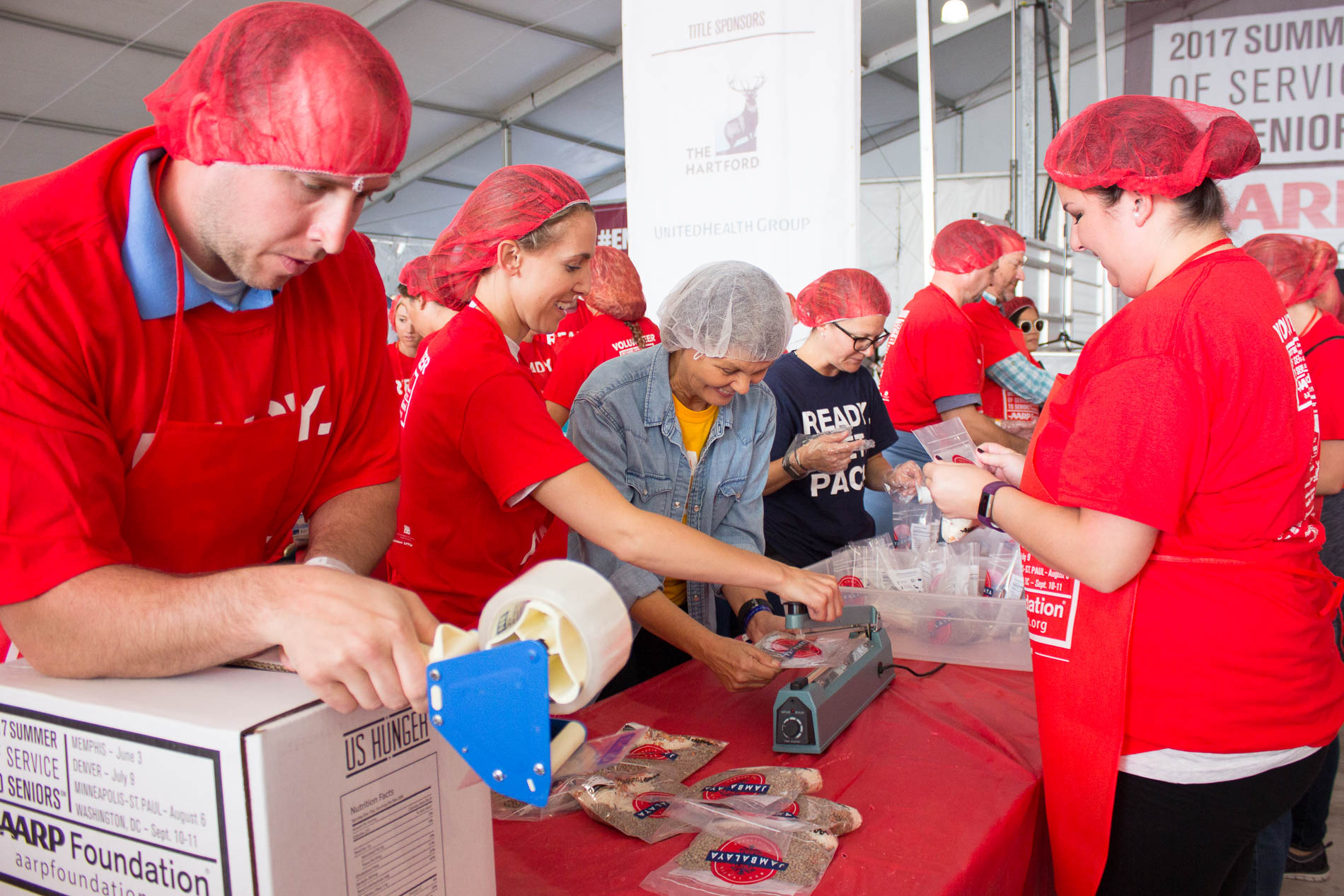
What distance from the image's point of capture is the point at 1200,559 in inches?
49.4

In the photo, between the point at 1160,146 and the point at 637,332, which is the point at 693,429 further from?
the point at 637,332

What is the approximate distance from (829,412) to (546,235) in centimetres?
143

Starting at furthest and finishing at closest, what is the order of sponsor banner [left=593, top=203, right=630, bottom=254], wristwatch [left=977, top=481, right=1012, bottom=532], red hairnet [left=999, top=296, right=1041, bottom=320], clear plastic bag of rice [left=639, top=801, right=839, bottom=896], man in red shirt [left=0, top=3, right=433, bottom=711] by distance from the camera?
sponsor banner [left=593, top=203, right=630, bottom=254]
red hairnet [left=999, top=296, right=1041, bottom=320]
wristwatch [left=977, top=481, right=1012, bottom=532]
clear plastic bag of rice [left=639, top=801, right=839, bottom=896]
man in red shirt [left=0, top=3, right=433, bottom=711]

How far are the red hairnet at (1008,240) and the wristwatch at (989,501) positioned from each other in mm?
2858

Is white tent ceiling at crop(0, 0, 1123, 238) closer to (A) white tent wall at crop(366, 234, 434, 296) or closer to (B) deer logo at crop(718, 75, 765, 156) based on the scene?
(A) white tent wall at crop(366, 234, 434, 296)

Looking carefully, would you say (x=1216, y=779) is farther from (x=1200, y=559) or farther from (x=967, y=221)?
(x=967, y=221)

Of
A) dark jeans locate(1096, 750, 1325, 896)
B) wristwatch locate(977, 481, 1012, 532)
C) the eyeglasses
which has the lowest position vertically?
dark jeans locate(1096, 750, 1325, 896)

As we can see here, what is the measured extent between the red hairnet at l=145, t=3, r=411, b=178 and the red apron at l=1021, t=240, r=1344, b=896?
1.08 meters

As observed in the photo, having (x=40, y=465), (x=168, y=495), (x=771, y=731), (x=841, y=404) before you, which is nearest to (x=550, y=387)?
(x=841, y=404)

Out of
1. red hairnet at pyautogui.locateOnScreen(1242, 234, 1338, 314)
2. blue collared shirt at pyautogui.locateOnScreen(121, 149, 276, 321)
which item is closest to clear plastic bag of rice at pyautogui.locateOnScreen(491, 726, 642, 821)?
blue collared shirt at pyautogui.locateOnScreen(121, 149, 276, 321)

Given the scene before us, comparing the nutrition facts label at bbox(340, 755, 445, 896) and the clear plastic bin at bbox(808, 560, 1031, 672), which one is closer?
the nutrition facts label at bbox(340, 755, 445, 896)

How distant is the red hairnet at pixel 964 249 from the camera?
143 inches

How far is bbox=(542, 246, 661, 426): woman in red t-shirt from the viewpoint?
10.4 feet

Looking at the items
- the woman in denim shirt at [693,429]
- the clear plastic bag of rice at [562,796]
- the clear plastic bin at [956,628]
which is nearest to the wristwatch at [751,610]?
the woman in denim shirt at [693,429]
